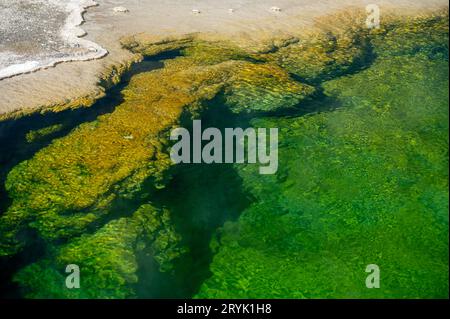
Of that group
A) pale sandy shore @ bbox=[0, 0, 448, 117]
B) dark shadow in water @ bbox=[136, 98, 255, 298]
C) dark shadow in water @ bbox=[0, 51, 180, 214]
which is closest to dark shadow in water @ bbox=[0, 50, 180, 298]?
dark shadow in water @ bbox=[0, 51, 180, 214]

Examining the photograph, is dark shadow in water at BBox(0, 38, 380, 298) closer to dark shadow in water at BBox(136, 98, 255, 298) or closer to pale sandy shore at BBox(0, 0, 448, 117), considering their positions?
dark shadow in water at BBox(136, 98, 255, 298)

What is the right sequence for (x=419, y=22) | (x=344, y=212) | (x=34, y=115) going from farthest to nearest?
(x=419, y=22)
(x=34, y=115)
(x=344, y=212)

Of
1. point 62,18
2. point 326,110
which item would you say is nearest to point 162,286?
point 326,110

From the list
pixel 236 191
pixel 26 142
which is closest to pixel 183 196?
pixel 236 191

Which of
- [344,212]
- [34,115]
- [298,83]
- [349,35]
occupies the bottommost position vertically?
[344,212]

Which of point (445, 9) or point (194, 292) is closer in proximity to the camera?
point (194, 292)

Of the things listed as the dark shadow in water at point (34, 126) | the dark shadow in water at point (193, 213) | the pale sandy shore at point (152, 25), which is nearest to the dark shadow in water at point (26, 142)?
the dark shadow in water at point (34, 126)

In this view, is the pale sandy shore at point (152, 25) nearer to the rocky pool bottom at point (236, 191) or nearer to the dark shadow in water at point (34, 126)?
the dark shadow in water at point (34, 126)

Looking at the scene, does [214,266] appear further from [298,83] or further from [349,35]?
[349,35]
